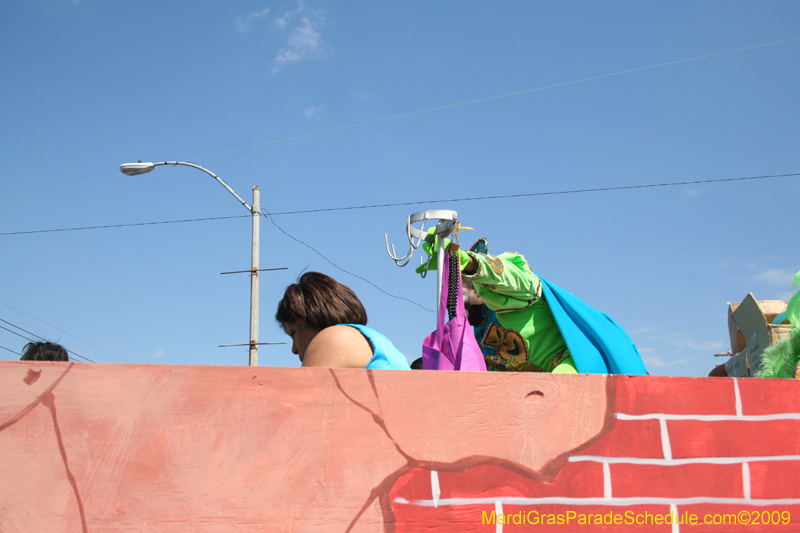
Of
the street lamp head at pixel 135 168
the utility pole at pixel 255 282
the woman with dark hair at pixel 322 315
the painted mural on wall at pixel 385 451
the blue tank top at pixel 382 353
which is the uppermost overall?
the street lamp head at pixel 135 168

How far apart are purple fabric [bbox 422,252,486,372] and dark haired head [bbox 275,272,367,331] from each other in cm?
30

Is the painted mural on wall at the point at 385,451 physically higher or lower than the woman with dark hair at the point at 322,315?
lower

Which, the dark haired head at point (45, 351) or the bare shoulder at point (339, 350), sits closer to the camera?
the bare shoulder at point (339, 350)

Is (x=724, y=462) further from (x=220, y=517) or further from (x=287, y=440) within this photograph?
(x=220, y=517)

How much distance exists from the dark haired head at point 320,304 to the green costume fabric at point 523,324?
1.77ft

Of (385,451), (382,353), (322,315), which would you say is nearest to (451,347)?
(382,353)

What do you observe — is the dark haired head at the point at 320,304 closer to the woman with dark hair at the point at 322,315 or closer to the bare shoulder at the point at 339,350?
the woman with dark hair at the point at 322,315

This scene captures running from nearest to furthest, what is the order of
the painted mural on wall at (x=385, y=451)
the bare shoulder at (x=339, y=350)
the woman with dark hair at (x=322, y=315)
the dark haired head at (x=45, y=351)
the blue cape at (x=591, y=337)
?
1. the painted mural on wall at (x=385, y=451)
2. the bare shoulder at (x=339, y=350)
3. the woman with dark hair at (x=322, y=315)
4. the blue cape at (x=591, y=337)
5. the dark haired head at (x=45, y=351)

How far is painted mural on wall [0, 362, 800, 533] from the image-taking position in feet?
4.82

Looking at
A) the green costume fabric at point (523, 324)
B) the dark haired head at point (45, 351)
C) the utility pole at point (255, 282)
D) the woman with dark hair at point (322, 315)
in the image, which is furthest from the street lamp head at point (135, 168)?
the green costume fabric at point (523, 324)

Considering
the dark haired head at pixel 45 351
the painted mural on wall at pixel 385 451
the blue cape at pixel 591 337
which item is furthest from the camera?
the dark haired head at pixel 45 351

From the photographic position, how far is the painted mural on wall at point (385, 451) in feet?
4.82

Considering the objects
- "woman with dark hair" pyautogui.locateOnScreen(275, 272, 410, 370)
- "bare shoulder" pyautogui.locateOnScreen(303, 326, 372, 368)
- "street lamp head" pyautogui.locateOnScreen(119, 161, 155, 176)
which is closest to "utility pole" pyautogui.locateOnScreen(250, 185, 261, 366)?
"street lamp head" pyautogui.locateOnScreen(119, 161, 155, 176)

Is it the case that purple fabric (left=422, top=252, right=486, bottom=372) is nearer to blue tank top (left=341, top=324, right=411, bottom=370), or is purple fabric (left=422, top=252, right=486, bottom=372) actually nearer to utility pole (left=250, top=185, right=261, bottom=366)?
blue tank top (left=341, top=324, right=411, bottom=370)
